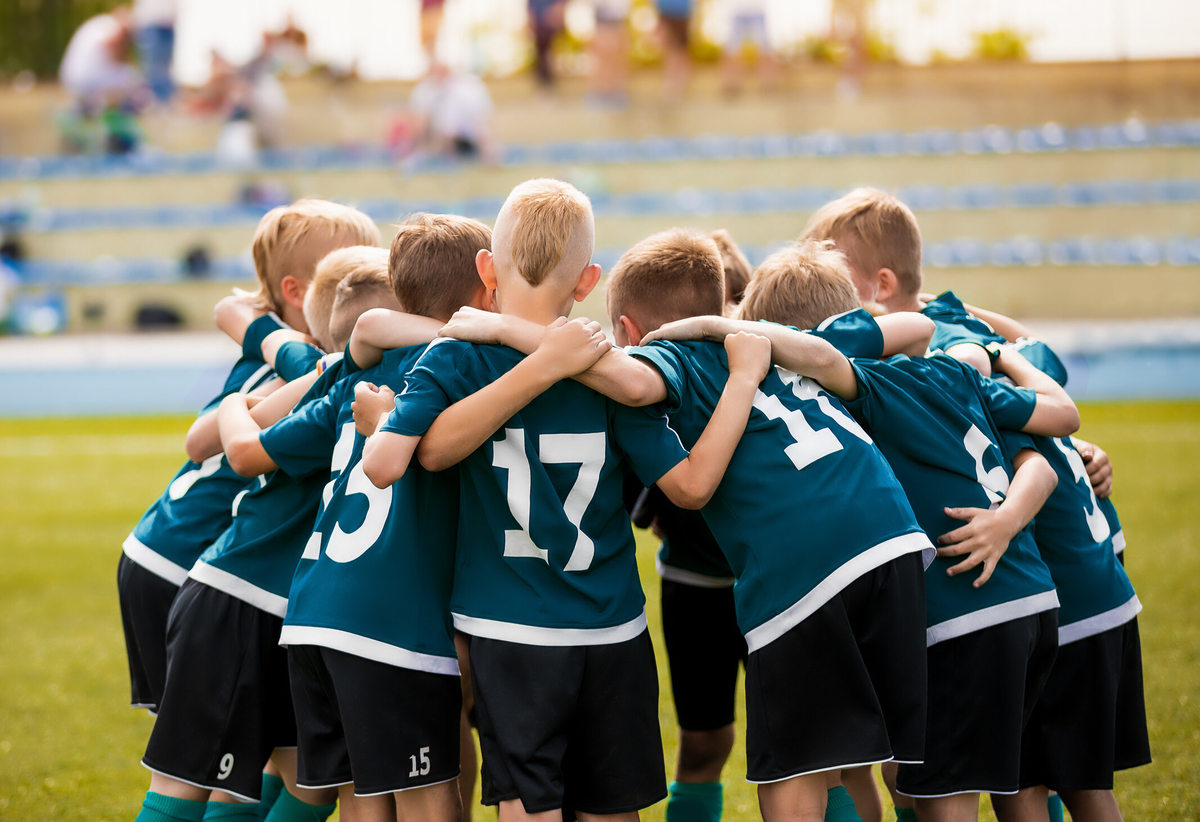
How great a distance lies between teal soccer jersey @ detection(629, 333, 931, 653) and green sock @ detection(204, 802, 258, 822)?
126cm

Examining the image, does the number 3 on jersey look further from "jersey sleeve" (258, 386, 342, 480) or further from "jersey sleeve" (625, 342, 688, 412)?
"jersey sleeve" (258, 386, 342, 480)

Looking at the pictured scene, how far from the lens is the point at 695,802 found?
2.88 meters

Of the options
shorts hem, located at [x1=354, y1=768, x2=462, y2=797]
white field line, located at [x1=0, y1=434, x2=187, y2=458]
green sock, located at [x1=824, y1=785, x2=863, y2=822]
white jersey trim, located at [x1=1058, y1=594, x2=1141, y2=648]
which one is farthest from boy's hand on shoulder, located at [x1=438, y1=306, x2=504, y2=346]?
white field line, located at [x1=0, y1=434, x2=187, y2=458]

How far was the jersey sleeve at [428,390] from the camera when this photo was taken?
6.70 feet

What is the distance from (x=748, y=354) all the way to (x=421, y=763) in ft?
3.35

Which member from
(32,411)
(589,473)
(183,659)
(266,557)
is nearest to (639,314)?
(589,473)

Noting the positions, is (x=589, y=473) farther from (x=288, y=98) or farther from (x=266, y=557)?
(x=288, y=98)

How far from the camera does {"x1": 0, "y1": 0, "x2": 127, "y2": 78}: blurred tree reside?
2197 cm

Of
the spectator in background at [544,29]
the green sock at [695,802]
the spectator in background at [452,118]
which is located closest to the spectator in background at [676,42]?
the spectator in background at [544,29]

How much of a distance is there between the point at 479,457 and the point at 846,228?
1.18m

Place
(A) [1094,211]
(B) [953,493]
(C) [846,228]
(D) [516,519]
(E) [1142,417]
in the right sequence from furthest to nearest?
(A) [1094,211] < (E) [1142,417] < (C) [846,228] < (B) [953,493] < (D) [516,519]

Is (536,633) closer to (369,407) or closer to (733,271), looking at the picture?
(369,407)

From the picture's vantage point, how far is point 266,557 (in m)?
2.44

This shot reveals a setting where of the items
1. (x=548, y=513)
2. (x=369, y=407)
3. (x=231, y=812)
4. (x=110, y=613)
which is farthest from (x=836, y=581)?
(x=110, y=613)
